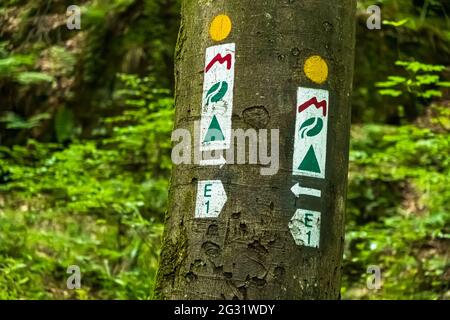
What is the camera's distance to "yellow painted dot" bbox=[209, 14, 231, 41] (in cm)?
204

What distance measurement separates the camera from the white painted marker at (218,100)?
198 cm

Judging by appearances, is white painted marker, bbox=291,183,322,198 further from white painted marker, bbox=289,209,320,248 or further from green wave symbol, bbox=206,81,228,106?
green wave symbol, bbox=206,81,228,106

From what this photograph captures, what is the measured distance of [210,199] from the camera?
6.44 feet

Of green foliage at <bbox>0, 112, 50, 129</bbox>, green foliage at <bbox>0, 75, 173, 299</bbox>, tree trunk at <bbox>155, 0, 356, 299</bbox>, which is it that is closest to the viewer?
tree trunk at <bbox>155, 0, 356, 299</bbox>

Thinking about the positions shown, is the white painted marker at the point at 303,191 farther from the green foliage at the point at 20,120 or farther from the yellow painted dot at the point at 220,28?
the green foliage at the point at 20,120

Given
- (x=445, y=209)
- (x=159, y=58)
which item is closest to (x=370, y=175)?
(x=445, y=209)

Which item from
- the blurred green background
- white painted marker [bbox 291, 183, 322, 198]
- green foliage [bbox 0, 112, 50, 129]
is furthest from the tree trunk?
green foliage [bbox 0, 112, 50, 129]

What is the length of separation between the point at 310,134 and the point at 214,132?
0.90 ft

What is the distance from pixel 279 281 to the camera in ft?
6.25

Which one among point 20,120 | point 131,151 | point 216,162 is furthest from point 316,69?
point 20,120

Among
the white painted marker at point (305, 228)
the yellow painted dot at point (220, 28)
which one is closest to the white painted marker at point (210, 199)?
the white painted marker at point (305, 228)

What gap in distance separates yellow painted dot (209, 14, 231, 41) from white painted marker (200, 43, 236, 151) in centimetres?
3
